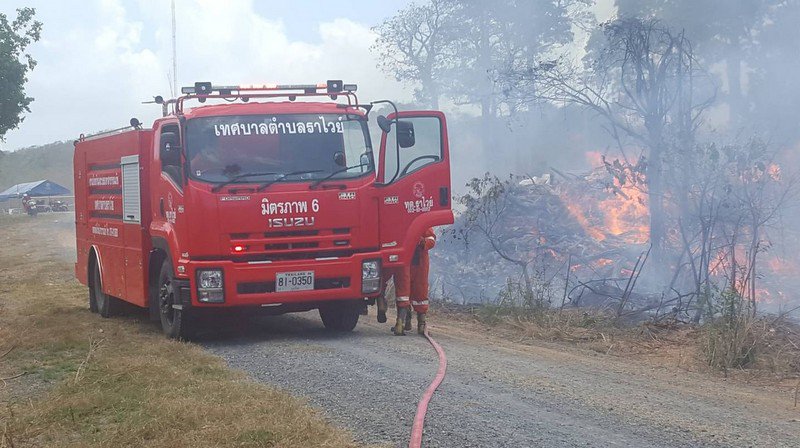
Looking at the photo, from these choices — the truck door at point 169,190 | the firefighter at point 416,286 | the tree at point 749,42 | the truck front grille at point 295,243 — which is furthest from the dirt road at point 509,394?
the tree at point 749,42

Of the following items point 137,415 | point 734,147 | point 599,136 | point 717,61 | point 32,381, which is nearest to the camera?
point 137,415

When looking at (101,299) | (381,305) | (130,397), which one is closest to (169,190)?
(381,305)

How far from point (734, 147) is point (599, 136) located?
16176 mm

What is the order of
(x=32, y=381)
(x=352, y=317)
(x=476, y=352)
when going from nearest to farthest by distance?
(x=32, y=381)
(x=476, y=352)
(x=352, y=317)

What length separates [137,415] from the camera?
568 cm

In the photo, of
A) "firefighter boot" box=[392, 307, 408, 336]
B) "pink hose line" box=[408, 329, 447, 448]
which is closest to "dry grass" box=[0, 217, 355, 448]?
"pink hose line" box=[408, 329, 447, 448]

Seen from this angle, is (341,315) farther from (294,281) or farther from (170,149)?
(170,149)

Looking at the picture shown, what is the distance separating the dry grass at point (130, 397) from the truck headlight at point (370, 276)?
1.82 metres

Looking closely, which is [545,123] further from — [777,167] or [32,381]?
[32,381]

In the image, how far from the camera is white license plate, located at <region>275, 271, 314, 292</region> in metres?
8.88

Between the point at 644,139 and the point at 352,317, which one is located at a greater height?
the point at 644,139

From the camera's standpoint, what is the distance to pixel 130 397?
20.5 ft

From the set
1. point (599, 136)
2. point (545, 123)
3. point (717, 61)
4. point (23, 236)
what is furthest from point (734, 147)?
point (23, 236)

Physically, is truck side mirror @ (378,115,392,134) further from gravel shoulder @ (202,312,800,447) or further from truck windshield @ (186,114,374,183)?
gravel shoulder @ (202,312,800,447)
